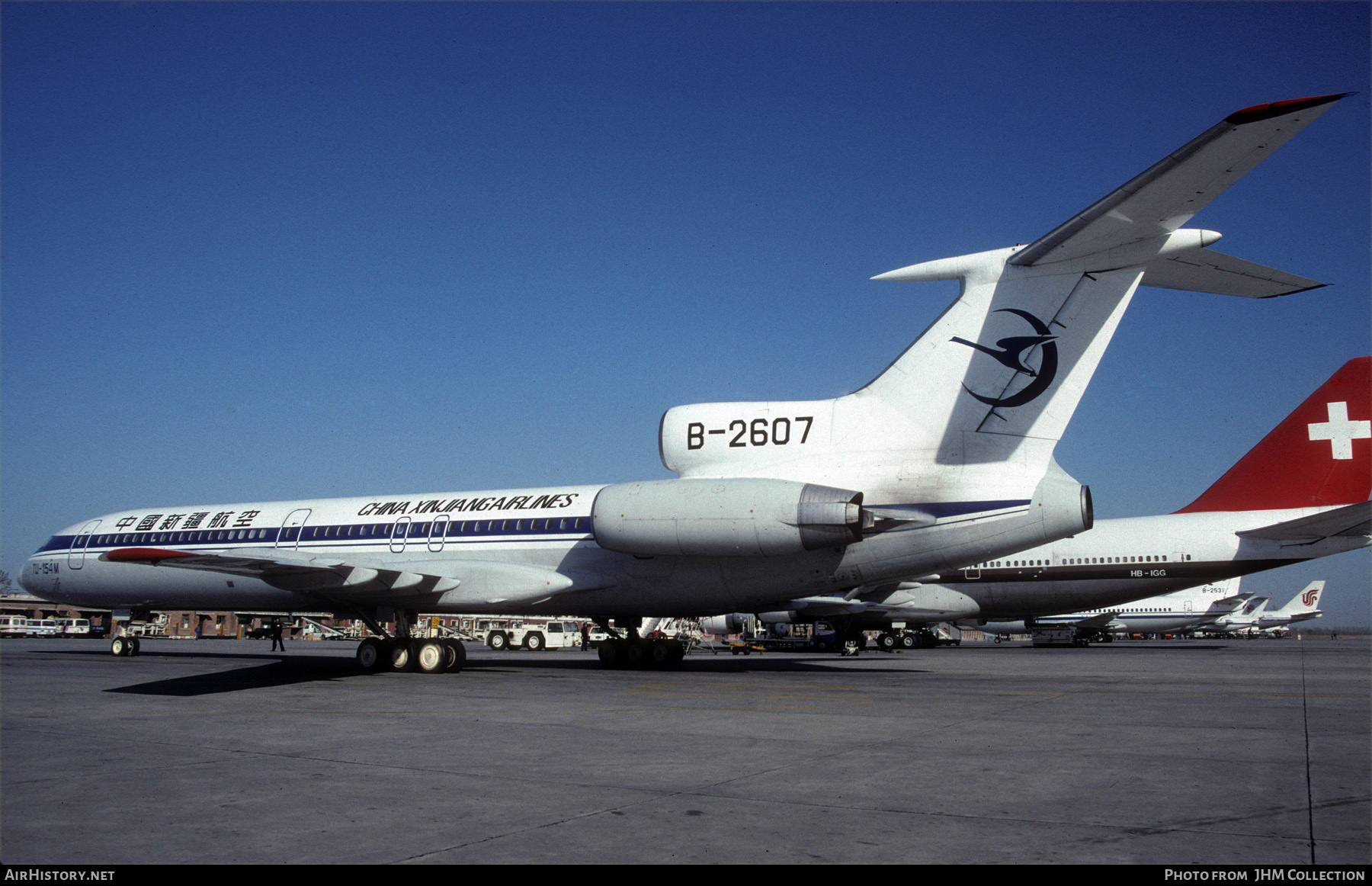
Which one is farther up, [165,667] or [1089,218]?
[1089,218]

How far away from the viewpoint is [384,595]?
18.1 metres

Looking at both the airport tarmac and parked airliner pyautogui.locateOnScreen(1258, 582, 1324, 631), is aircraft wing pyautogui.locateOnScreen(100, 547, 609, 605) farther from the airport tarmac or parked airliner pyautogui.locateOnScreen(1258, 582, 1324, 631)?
parked airliner pyautogui.locateOnScreen(1258, 582, 1324, 631)

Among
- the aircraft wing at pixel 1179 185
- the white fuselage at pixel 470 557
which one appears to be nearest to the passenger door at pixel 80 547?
the white fuselage at pixel 470 557

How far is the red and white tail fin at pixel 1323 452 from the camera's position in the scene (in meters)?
27.4

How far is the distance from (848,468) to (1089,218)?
5.13 meters

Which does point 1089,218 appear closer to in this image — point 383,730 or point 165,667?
point 383,730

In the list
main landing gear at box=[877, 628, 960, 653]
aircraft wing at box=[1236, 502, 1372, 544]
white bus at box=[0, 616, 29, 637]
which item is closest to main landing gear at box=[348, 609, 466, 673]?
main landing gear at box=[877, 628, 960, 653]

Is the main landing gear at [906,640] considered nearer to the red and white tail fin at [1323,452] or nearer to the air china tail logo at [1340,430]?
the red and white tail fin at [1323,452]

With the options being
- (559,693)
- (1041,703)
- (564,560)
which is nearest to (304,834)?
(559,693)

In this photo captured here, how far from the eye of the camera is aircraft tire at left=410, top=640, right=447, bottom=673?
58.5 ft

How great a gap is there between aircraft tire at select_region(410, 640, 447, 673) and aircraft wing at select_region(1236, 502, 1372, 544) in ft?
78.8

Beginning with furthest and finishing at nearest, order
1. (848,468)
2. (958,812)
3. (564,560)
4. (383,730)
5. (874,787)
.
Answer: (564,560), (848,468), (383,730), (874,787), (958,812)

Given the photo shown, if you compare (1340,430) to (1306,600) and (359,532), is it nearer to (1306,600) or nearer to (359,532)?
(359,532)

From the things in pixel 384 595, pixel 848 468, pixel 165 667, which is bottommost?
pixel 165 667
